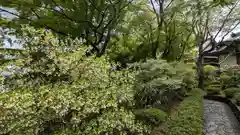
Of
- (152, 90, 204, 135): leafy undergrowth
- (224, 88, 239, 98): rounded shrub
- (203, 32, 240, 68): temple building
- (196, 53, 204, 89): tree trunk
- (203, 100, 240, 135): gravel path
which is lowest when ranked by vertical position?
(203, 100, 240, 135): gravel path

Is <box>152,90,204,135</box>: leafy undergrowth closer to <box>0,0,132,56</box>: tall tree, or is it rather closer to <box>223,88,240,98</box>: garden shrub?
<box>0,0,132,56</box>: tall tree

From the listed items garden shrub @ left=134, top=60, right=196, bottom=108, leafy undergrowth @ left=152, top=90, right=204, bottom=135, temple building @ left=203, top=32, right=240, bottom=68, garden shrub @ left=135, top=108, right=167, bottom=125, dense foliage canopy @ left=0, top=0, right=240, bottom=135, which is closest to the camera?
dense foliage canopy @ left=0, top=0, right=240, bottom=135

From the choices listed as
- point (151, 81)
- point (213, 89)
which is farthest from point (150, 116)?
point (213, 89)

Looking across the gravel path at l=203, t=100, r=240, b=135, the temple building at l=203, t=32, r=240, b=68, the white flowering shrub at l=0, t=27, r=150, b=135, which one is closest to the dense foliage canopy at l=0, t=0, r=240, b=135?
the white flowering shrub at l=0, t=27, r=150, b=135

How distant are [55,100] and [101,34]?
489cm

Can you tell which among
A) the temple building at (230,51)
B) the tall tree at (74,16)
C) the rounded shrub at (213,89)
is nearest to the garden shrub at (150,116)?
the tall tree at (74,16)

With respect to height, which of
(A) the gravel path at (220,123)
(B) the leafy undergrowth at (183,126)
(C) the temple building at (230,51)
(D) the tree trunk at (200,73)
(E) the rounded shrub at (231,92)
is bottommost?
(A) the gravel path at (220,123)

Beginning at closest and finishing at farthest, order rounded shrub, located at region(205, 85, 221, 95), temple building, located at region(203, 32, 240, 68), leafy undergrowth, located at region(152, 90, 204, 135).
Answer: leafy undergrowth, located at region(152, 90, 204, 135)
rounded shrub, located at region(205, 85, 221, 95)
temple building, located at region(203, 32, 240, 68)

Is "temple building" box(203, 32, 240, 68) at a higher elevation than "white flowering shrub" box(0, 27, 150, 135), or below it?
higher

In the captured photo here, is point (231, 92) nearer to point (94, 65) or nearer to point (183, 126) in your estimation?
point (183, 126)

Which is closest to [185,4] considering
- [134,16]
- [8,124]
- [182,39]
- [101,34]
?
[134,16]

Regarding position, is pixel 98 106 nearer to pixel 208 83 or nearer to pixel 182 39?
pixel 182 39

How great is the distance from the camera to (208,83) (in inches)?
615

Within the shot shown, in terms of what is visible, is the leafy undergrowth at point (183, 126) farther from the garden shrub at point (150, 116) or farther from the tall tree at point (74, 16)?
the tall tree at point (74, 16)
